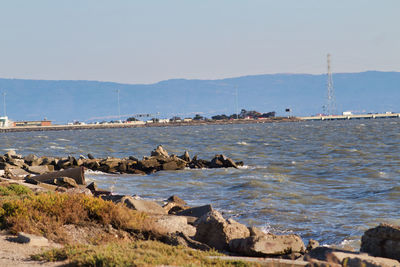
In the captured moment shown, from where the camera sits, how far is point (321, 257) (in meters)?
9.62

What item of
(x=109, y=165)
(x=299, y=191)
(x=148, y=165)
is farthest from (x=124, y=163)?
(x=299, y=191)

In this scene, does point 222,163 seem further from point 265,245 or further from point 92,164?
point 265,245

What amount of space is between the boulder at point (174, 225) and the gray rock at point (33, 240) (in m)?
2.19

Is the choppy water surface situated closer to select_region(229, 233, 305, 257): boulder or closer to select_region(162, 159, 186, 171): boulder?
select_region(162, 159, 186, 171): boulder

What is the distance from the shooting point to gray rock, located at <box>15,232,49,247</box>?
1095 cm

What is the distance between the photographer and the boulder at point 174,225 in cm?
1239

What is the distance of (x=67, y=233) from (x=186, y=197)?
13.0 m

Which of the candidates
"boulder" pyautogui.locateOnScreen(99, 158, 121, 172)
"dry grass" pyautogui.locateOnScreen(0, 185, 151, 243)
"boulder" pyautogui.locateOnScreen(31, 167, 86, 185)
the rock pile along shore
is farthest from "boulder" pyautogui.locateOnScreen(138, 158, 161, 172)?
"dry grass" pyautogui.locateOnScreen(0, 185, 151, 243)

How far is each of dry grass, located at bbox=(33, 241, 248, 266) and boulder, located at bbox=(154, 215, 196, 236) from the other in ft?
5.81

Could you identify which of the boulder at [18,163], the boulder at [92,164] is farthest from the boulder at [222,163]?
the boulder at [18,163]

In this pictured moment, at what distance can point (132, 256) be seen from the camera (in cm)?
912

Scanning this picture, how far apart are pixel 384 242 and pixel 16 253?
19.6 feet

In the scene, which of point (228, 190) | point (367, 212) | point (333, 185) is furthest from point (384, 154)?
point (367, 212)

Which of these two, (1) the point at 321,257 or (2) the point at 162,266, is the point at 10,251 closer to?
(2) the point at 162,266
